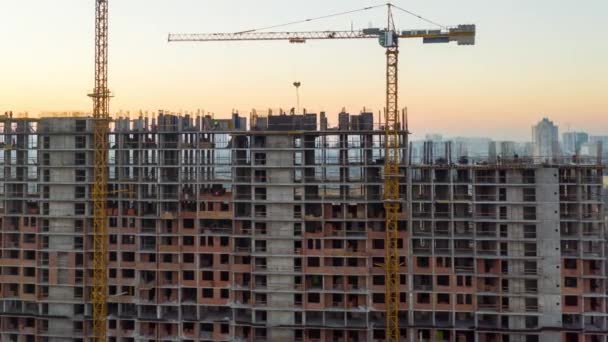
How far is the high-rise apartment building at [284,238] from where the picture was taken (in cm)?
4488

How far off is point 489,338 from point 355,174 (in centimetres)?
1759

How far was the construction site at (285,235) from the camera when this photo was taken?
147ft

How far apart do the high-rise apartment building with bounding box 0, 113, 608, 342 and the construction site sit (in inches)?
5.3

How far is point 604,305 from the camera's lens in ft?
144

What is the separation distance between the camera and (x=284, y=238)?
152 ft

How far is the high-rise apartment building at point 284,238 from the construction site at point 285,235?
135mm

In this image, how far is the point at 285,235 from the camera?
153 feet

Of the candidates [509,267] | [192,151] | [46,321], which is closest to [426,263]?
[509,267]

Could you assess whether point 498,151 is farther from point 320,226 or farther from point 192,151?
point 192,151

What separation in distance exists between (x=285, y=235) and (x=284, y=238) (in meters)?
0.31

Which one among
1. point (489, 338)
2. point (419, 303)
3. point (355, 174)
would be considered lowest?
point (489, 338)

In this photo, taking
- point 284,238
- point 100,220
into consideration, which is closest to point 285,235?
point 284,238

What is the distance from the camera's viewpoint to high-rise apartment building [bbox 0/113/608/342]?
44.9 metres

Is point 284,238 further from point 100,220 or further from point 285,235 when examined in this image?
point 100,220
